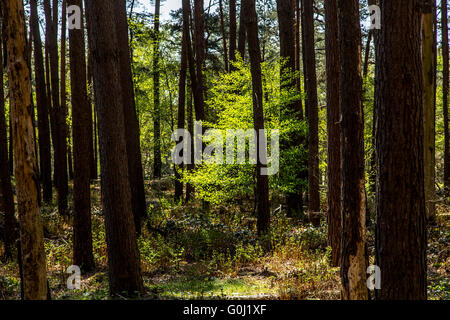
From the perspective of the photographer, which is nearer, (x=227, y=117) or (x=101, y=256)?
(x=101, y=256)

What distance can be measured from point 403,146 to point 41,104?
1539 centimetres

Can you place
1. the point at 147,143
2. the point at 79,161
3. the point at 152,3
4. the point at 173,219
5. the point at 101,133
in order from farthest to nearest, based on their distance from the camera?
the point at 147,143
the point at 152,3
the point at 173,219
the point at 79,161
the point at 101,133

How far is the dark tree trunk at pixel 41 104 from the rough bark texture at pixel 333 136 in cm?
1224

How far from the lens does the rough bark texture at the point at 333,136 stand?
8141 mm

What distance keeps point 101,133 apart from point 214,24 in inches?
700

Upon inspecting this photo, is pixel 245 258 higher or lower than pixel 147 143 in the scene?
lower

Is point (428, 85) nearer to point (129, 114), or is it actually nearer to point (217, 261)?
point (217, 261)

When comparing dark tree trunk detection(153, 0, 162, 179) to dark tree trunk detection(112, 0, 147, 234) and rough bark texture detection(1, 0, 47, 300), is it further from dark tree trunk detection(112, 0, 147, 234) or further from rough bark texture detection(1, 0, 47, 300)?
rough bark texture detection(1, 0, 47, 300)

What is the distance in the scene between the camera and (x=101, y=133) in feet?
19.8

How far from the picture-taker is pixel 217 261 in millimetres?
9492

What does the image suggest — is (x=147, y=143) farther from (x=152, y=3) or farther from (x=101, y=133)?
(x=101, y=133)

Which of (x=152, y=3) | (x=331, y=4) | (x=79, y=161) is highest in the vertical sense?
(x=152, y=3)

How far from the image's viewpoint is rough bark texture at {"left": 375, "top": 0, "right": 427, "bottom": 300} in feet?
13.4

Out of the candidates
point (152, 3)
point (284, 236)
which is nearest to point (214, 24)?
point (152, 3)
